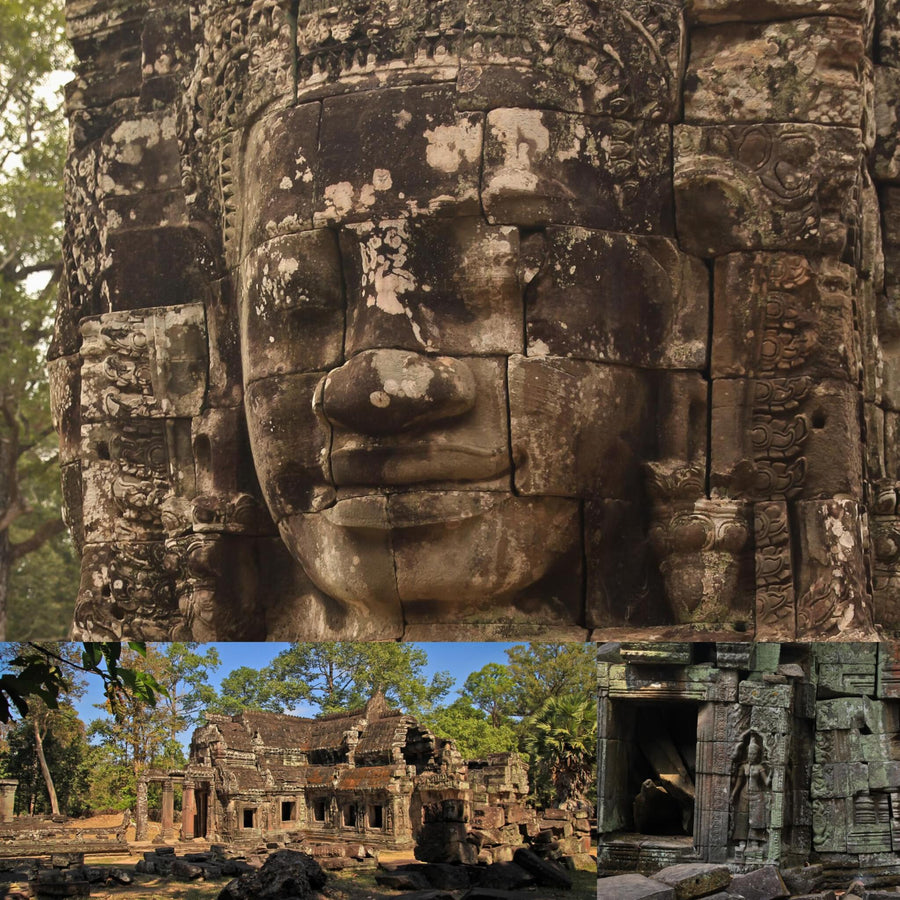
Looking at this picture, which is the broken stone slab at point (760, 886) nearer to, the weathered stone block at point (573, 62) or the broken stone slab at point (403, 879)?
the broken stone slab at point (403, 879)

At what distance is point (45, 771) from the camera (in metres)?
4.88

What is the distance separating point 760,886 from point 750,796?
1.43 feet

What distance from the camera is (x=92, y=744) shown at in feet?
16.1

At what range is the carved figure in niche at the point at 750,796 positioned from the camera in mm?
5141

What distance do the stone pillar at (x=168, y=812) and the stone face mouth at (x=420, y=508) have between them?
7.84ft

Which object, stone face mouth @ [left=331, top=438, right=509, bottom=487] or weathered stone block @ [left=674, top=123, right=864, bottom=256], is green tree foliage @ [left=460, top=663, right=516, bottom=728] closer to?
stone face mouth @ [left=331, top=438, right=509, bottom=487]

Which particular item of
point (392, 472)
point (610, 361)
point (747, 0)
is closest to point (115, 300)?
point (392, 472)

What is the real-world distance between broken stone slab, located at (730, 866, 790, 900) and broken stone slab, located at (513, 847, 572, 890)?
0.59 m

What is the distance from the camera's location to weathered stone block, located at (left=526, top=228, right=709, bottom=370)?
7.27 m

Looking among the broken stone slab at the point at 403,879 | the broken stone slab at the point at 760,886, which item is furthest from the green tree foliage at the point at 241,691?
the broken stone slab at the point at 760,886

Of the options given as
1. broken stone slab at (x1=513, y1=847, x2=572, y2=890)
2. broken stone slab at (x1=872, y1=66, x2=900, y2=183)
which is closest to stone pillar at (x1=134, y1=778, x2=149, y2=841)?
broken stone slab at (x1=513, y1=847, x2=572, y2=890)

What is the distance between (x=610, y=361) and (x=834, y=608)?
1.49 m

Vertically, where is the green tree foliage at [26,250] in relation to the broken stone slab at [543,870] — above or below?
above

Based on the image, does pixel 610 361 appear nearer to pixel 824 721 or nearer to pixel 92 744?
pixel 824 721
